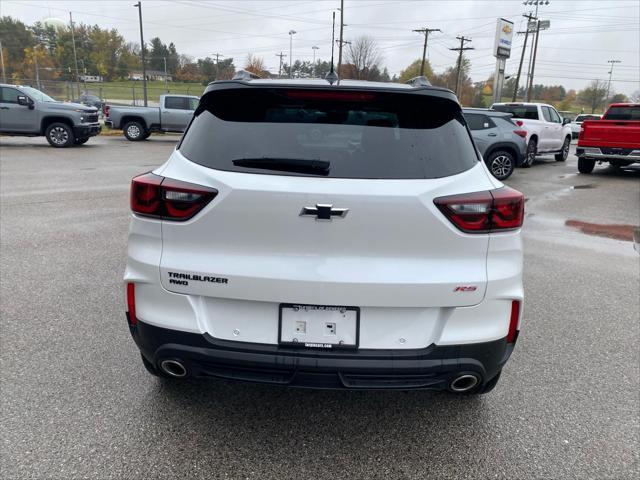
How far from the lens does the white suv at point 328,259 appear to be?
6.77 ft

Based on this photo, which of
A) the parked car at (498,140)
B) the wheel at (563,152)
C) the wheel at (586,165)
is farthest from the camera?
the wheel at (563,152)

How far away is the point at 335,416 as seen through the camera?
8.92 ft

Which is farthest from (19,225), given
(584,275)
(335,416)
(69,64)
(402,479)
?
(69,64)

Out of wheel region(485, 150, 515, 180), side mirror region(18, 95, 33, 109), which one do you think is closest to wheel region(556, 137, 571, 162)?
wheel region(485, 150, 515, 180)

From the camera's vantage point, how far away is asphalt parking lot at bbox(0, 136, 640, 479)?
2.34 m

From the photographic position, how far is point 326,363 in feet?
6.90

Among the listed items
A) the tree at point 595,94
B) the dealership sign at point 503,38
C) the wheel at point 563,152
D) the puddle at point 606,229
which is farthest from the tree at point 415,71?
the puddle at point 606,229

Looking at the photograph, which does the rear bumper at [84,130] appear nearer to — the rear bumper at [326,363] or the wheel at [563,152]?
the rear bumper at [326,363]

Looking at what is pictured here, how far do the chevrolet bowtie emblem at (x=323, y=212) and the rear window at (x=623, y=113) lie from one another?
14.8 metres

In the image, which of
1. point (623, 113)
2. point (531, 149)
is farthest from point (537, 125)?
point (623, 113)

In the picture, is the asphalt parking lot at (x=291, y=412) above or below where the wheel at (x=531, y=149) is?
below

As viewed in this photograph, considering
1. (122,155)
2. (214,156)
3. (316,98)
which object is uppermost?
(316,98)

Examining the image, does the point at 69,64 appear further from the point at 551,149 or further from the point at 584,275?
the point at 584,275

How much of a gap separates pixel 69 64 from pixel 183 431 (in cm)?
10027
